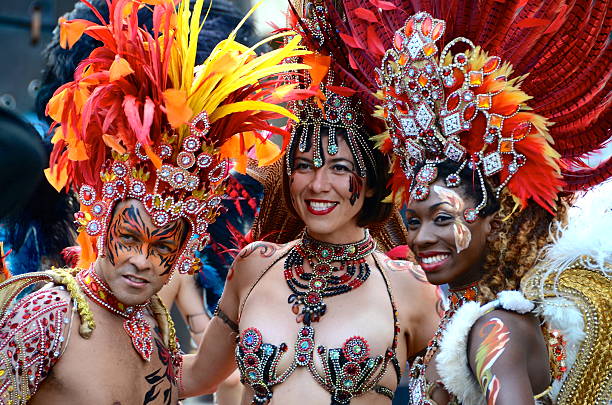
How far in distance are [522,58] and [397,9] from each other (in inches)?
21.1

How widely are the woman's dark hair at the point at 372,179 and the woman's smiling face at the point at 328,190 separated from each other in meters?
0.04

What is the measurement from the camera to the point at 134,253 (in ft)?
11.2

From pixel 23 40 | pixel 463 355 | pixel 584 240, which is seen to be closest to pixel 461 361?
pixel 463 355

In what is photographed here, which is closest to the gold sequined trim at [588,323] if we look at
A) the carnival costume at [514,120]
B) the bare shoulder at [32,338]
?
the carnival costume at [514,120]

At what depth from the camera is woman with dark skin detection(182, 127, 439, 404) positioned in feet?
12.3

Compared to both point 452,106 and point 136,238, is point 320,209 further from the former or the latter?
point 452,106

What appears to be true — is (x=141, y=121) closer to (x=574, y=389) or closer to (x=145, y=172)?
(x=145, y=172)

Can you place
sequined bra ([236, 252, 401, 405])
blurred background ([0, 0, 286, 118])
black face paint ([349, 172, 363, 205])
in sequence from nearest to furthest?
sequined bra ([236, 252, 401, 405]), black face paint ([349, 172, 363, 205]), blurred background ([0, 0, 286, 118])

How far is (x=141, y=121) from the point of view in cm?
340

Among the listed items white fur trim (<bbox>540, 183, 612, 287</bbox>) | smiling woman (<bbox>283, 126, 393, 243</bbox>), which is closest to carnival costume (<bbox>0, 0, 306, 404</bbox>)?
smiling woman (<bbox>283, 126, 393, 243</bbox>)

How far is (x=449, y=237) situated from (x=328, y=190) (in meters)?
0.90

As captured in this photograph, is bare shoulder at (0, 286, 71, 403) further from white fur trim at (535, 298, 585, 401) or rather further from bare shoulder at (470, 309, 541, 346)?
white fur trim at (535, 298, 585, 401)

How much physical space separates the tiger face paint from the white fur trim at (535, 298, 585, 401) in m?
1.44

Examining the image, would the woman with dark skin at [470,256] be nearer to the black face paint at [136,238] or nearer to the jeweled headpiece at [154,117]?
the jeweled headpiece at [154,117]
